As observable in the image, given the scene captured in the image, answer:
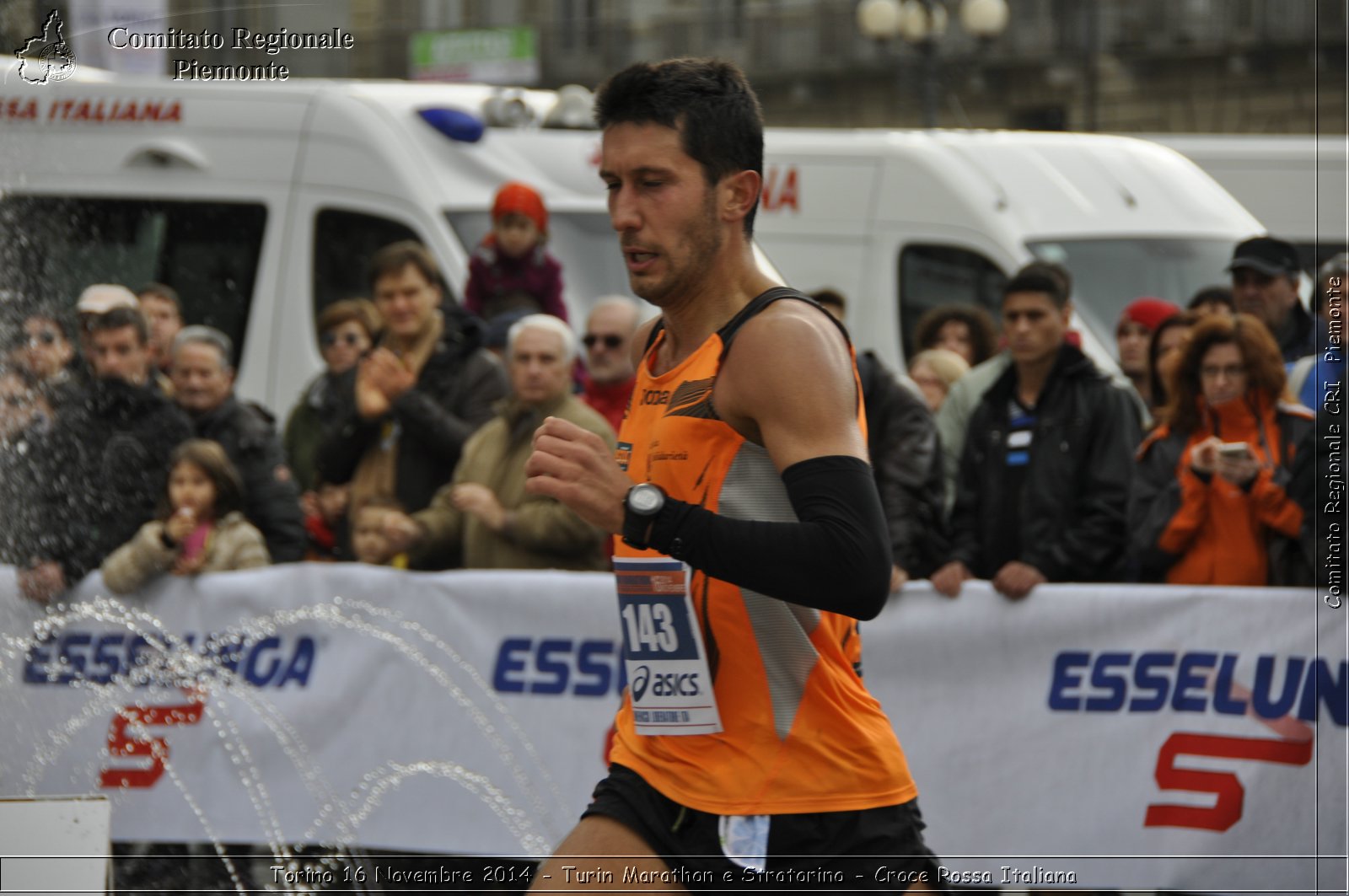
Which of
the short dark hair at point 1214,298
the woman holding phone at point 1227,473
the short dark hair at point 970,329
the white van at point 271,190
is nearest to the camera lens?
the woman holding phone at point 1227,473

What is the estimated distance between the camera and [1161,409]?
6.69 meters

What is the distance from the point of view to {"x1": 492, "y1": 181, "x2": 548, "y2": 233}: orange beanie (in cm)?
914

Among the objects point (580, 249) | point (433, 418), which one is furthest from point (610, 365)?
point (580, 249)

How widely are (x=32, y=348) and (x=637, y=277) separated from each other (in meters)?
5.33

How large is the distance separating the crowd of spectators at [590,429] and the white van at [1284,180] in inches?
209

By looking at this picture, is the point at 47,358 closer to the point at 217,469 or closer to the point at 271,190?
the point at 217,469

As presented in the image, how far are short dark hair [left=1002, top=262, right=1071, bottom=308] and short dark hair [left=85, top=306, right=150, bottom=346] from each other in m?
3.33

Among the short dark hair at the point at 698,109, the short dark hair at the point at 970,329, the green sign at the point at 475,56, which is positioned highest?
the green sign at the point at 475,56

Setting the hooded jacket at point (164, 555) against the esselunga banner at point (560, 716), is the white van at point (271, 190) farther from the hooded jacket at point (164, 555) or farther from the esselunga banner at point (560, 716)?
the esselunga banner at point (560, 716)

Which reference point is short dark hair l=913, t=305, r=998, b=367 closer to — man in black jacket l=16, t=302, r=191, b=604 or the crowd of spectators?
the crowd of spectators

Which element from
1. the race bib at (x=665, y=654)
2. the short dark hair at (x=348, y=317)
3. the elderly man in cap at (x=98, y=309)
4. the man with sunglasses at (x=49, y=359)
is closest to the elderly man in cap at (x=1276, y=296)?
the short dark hair at (x=348, y=317)

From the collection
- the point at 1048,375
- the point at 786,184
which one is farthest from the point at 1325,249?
the point at 1048,375

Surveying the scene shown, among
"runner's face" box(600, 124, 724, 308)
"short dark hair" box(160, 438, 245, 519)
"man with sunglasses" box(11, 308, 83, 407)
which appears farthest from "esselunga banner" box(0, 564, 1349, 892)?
"runner's face" box(600, 124, 724, 308)

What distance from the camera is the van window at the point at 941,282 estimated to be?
10398 mm
